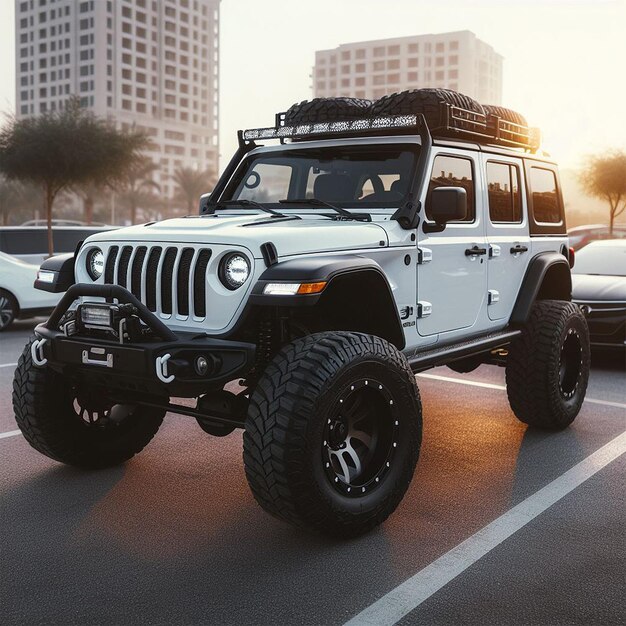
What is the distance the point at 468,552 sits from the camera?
13.3 feet

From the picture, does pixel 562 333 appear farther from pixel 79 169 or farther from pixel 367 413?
pixel 79 169

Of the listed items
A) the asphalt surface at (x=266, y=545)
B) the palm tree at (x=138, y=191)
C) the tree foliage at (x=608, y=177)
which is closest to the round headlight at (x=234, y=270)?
the asphalt surface at (x=266, y=545)

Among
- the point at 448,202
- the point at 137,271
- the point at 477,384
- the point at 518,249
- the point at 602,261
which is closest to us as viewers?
the point at 137,271

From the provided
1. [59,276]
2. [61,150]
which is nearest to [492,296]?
[59,276]

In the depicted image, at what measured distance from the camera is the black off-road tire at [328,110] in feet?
18.5

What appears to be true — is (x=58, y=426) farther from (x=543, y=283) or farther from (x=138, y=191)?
(x=138, y=191)

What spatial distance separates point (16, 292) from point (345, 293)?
9085 mm

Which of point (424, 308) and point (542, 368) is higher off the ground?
point (424, 308)

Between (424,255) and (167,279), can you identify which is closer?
(167,279)

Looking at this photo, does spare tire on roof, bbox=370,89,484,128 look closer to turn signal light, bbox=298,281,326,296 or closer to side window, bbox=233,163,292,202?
side window, bbox=233,163,292,202

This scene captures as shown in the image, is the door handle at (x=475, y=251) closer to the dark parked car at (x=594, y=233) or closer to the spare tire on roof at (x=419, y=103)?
the spare tire on roof at (x=419, y=103)

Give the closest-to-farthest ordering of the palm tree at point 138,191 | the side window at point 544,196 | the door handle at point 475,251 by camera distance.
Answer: the door handle at point 475,251, the side window at point 544,196, the palm tree at point 138,191

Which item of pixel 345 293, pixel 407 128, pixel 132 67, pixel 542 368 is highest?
pixel 132 67

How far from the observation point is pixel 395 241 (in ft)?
16.1
